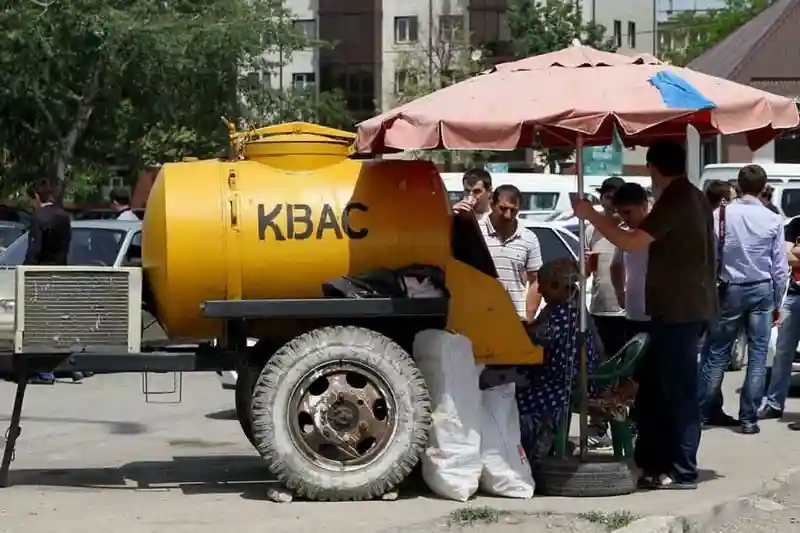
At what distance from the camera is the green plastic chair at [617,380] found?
8.12 m

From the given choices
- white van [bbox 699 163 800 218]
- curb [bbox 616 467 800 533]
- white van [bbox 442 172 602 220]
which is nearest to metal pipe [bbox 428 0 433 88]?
white van [bbox 442 172 602 220]

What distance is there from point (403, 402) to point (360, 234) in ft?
3.03

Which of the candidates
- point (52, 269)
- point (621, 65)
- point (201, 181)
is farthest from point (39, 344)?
point (621, 65)

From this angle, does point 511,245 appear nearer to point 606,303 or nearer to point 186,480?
point 606,303

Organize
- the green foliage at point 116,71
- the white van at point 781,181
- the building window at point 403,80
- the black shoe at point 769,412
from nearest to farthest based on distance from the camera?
1. the black shoe at point 769,412
2. the white van at point 781,181
3. the green foliage at point 116,71
4. the building window at point 403,80

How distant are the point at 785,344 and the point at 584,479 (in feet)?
12.8

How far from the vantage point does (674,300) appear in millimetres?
8133

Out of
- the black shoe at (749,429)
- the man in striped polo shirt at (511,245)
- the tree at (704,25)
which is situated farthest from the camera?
the tree at (704,25)

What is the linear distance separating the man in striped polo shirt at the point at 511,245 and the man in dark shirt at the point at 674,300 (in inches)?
66.8

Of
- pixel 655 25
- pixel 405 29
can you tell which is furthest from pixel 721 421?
pixel 655 25

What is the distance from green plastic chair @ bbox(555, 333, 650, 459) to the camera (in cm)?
812

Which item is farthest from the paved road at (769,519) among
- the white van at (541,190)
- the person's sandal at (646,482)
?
the white van at (541,190)

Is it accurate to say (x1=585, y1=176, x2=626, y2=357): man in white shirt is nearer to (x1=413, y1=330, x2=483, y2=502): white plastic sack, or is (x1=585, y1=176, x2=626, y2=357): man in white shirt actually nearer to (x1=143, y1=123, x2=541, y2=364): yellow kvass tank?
(x1=143, y1=123, x2=541, y2=364): yellow kvass tank

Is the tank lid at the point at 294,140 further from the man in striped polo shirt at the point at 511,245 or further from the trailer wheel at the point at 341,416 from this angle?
the man in striped polo shirt at the point at 511,245
